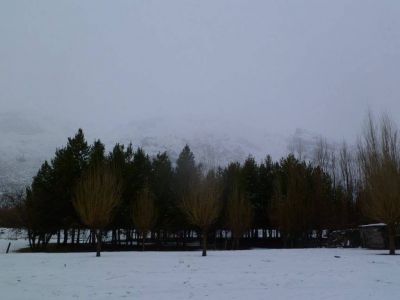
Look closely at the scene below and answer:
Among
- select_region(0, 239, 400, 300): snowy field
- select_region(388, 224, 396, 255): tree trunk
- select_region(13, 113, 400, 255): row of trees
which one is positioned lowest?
select_region(0, 239, 400, 300): snowy field

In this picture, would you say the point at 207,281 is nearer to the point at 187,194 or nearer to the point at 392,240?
the point at 392,240

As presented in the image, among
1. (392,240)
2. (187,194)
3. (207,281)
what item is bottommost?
(207,281)

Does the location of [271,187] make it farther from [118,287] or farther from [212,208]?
[118,287]

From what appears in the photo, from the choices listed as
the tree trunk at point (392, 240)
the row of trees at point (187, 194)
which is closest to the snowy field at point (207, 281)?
the tree trunk at point (392, 240)

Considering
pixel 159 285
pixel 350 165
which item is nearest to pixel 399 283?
pixel 159 285

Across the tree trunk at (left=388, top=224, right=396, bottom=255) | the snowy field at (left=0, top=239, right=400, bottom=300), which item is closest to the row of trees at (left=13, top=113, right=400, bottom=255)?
the tree trunk at (left=388, top=224, right=396, bottom=255)

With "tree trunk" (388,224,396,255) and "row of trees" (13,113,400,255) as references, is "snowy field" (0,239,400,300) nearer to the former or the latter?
"tree trunk" (388,224,396,255)

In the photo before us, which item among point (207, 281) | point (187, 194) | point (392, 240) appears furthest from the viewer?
point (187, 194)

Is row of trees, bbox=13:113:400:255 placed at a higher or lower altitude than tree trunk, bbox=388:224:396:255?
higher

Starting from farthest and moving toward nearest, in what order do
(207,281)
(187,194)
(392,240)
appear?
(187,194) → (392,240) → (207,281)

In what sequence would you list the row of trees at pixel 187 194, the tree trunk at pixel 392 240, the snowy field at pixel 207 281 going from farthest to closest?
the row of trees at pixel 187 194, the tree trunk at pixel 392 240, the snowy field at pixel 207 281

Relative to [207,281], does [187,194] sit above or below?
above

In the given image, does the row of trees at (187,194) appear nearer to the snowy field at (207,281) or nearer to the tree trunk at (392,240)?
the tree trunk at (392,240)

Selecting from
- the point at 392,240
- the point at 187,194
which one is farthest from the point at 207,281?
the point at 187,194
